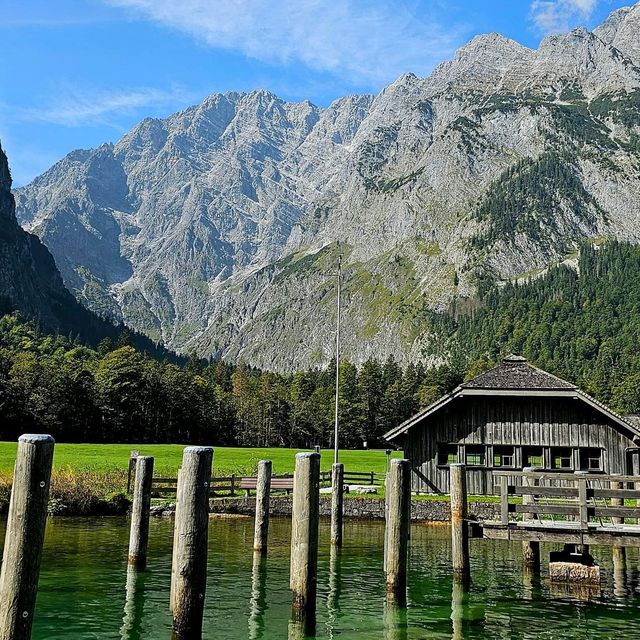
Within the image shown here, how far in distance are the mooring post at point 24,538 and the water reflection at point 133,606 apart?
8124mm

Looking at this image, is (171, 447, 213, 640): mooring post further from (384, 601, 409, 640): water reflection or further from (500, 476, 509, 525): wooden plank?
(500, 476, 509, 525): wooden plank

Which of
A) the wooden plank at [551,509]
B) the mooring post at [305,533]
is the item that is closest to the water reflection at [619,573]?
the wooden plank at [551,509]

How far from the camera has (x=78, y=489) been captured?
45.0 meters

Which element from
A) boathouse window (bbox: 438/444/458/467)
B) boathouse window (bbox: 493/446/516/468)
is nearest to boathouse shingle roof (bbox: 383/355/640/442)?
boathouse window (bbox: 438/444/458/467)

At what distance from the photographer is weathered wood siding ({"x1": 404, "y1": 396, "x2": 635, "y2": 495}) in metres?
50.5

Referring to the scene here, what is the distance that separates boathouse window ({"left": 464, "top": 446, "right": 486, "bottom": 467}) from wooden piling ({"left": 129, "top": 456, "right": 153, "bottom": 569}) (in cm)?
2984

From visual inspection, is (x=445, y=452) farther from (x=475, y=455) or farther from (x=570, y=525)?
(x=570, y=525)

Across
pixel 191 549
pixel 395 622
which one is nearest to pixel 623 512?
pixel 395 622

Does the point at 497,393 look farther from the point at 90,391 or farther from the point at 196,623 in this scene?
the point at 90,391

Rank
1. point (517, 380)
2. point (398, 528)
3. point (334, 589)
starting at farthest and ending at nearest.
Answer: point (517, 380) → point (334, 589) → point (398, 528)

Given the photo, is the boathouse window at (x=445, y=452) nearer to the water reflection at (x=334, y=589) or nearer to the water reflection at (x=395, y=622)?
the water reflection at (x=334, y=589)

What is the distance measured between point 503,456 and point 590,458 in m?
5.68

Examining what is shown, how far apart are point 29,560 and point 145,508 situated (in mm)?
15786

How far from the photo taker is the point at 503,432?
51.8 meters
